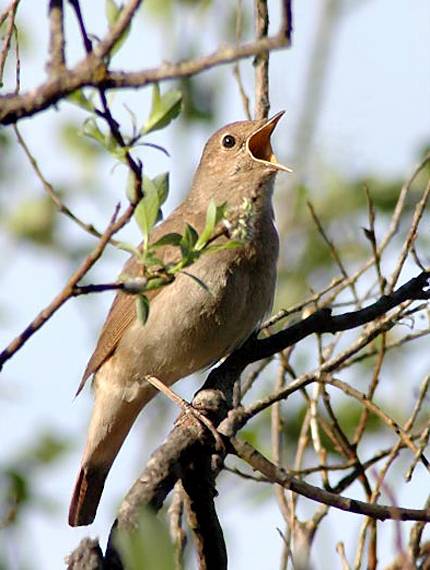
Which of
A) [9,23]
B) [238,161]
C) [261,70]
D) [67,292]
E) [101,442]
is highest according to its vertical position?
[238,161]

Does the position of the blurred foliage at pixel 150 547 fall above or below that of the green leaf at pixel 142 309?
below

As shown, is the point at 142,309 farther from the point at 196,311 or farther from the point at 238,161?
the point at 238,161

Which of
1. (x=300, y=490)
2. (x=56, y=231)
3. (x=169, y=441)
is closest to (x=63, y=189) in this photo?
(x=56, y=231)

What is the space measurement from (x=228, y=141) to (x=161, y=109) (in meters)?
3.68

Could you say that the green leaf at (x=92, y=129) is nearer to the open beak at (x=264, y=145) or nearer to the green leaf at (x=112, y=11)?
the green leaf at (x=112, y=11)

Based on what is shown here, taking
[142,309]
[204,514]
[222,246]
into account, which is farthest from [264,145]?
[142,309]

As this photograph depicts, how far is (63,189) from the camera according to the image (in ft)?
20.1

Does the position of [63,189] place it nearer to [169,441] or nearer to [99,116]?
[169,441]

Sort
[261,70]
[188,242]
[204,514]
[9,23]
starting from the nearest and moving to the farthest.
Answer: [188,242], [9,23], [204,514], [261,70]

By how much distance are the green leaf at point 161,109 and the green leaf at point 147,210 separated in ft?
0.61

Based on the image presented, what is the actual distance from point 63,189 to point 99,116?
3.95 meters

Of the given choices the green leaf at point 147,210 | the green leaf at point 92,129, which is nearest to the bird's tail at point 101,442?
the green leaf at point 147,210

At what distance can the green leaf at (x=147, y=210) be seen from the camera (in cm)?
247

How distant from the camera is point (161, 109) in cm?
232
